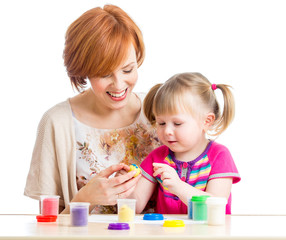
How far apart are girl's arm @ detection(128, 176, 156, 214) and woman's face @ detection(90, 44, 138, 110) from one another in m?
0.38

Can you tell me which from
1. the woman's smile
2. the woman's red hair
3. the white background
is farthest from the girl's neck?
the white background

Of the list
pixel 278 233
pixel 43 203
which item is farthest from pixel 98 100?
pixel 278 233

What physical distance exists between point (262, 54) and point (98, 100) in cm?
159

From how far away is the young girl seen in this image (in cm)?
220

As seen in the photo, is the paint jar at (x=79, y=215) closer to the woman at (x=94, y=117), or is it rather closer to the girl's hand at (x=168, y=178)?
the girl's hand at (x=168, y=178)

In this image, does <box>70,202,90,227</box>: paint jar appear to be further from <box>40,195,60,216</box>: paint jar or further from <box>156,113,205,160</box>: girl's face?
<box>156,113,205,160</box>: girl's face

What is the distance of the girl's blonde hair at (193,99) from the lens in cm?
221

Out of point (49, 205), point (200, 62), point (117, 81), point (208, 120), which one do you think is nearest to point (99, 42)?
point (117, 81)

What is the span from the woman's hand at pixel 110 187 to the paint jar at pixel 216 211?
0.42m

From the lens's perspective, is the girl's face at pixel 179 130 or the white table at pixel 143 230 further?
the girl's face at pixel 179 130

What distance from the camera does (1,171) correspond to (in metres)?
3.52

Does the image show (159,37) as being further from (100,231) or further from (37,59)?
(100,231)

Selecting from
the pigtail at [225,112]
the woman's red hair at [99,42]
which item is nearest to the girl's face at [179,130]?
the pigtail at [225,112]

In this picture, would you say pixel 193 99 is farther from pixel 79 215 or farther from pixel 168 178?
pixel 79 215
